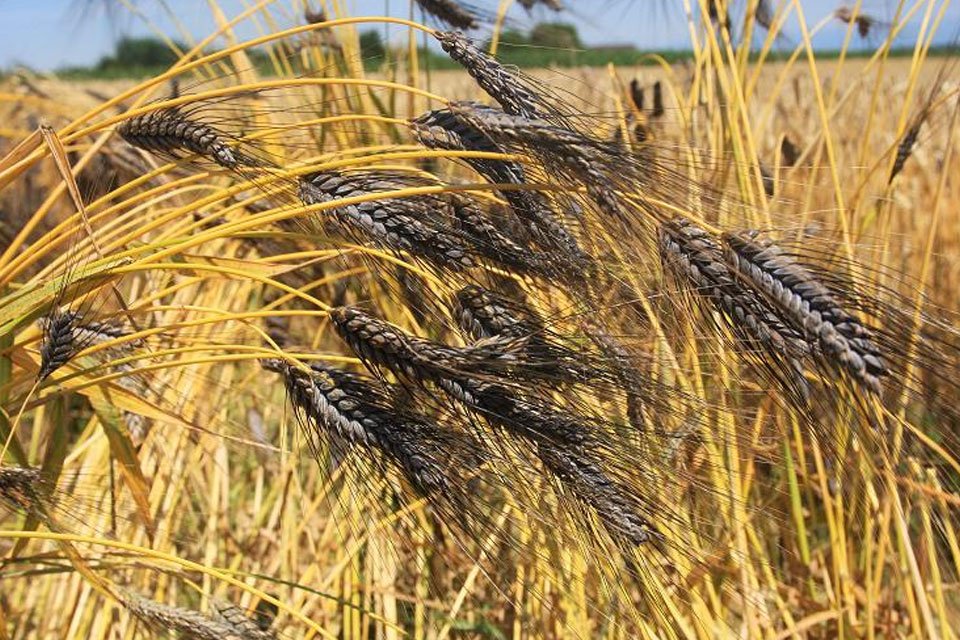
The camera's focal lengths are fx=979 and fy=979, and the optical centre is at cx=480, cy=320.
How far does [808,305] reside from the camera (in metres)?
0.72

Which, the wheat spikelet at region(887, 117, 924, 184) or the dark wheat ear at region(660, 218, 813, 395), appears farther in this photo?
the wheat spikelet at region(887, 117, 924, 184)

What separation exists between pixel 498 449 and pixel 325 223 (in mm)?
299

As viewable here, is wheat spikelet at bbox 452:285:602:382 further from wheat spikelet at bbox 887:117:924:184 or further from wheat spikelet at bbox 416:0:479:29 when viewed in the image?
wheat spikelet at bbox 887:117:924:184

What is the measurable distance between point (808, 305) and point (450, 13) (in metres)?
0.84

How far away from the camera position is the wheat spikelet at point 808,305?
69 cm

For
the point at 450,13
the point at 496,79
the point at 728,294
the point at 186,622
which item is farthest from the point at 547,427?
the point at 450,13

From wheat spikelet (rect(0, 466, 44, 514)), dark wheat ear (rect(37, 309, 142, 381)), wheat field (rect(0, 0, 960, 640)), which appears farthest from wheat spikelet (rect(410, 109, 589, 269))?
wheat spikelet (rect(0, 466, 44, 514))

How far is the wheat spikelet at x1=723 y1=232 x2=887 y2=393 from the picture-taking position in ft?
2.28

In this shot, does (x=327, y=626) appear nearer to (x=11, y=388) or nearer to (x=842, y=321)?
(x=11, y=388)

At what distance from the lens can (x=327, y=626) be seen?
1514mm

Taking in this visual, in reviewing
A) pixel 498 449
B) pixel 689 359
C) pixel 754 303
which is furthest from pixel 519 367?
pixel 689 359

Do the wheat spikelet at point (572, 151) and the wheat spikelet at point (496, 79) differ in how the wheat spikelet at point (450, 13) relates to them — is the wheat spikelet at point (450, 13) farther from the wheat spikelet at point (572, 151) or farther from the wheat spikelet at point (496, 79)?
the wheat spikelet at point (572, 151)

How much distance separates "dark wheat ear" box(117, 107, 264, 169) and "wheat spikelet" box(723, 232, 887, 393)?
0.49 meters

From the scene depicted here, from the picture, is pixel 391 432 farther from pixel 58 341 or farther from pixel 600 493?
pixel 58 341
